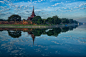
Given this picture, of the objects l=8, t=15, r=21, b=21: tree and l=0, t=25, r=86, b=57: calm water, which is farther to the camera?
l=8, t=15, r=21, b=21: tree

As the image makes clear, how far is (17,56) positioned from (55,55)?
13.5ft

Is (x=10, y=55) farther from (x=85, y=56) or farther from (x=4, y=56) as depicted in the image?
(x=85, y=56)

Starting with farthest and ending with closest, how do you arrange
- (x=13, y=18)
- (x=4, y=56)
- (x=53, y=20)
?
1. (x=13, y=18)
2. (x=53, y=20)
3. (x=4, y=56)

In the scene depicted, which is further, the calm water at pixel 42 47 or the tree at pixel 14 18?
the tree at pixel 14 18

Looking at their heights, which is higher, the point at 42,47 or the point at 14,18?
the point at 14,18

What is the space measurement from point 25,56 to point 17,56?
863 millimetres

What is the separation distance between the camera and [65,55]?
9680 millimetres

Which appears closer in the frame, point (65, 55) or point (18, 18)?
point (65, 55)

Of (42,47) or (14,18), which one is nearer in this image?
(42,47)

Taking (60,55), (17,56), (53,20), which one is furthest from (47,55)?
(53,20)

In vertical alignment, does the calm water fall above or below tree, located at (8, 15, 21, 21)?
below

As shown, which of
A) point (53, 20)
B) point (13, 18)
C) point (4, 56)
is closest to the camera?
point (4, 56)

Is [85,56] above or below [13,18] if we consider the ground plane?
below

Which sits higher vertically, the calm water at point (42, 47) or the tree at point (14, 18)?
the tree at point (14, 18)
